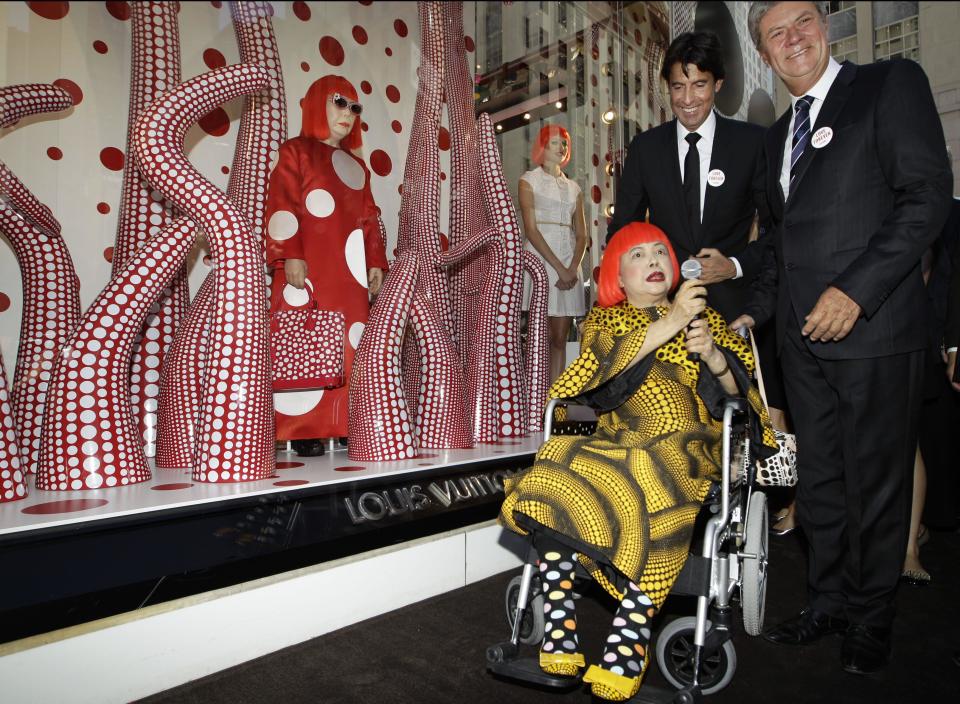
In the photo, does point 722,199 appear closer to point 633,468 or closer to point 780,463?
point 780,463

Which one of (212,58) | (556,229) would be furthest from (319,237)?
(556,229)

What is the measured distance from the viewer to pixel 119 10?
2.89 meters

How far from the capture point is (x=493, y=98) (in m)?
4.18

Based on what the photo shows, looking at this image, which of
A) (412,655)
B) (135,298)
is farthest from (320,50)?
(412,655)

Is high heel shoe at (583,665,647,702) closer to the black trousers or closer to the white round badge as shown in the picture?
the black trousers

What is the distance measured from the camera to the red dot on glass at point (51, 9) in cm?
265

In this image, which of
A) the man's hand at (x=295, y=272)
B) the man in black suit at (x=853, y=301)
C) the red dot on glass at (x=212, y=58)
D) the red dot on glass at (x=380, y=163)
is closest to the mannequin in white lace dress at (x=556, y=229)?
the red dot on glass at (x=380, y=163)

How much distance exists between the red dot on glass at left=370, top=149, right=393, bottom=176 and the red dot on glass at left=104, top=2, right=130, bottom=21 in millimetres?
1353

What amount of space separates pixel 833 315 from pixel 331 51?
2.98 metres

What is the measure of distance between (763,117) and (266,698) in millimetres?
4738

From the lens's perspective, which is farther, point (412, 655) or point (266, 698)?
point (412, 655)

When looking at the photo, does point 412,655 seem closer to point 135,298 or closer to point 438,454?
point 438,454

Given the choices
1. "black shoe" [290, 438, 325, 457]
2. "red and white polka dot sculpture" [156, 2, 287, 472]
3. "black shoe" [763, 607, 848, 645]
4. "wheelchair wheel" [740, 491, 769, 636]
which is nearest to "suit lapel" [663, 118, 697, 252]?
"wheelchair wheel" [740, 491, 769, 636]

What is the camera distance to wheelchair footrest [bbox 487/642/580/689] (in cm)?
148
